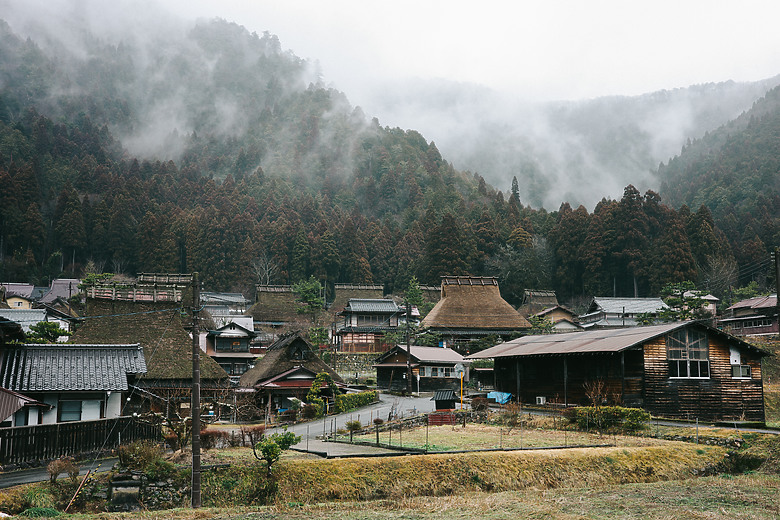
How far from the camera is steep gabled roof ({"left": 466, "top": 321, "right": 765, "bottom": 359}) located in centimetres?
2455

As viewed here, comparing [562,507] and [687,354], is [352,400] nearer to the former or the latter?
[687,354]

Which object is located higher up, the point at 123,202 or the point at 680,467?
the point at 123,202

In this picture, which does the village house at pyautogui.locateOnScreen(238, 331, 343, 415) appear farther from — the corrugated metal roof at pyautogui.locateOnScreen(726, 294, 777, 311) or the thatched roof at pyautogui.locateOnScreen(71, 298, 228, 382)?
the corrugated metal roof at pyautogui.locateOnScreen(726, 294, 777, 311)

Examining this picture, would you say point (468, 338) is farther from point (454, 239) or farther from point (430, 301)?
point (454, 239)

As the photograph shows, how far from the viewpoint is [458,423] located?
26031 millimetres

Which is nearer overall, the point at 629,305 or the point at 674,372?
the point at 674,372

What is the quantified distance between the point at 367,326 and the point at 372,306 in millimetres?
1823

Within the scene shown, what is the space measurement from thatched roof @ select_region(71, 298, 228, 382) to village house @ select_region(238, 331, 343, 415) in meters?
2.96

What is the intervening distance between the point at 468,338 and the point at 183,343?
27718 mm

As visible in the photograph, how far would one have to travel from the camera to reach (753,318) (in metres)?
48.6

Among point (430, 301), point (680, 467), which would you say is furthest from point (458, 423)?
point (430, 301)

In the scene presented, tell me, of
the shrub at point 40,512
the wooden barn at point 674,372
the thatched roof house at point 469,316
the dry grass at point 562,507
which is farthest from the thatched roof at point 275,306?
the shrub at point 40,512

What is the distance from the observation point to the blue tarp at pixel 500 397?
31989 millimetres

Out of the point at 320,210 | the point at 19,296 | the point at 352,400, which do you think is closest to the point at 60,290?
the point at 19,296
